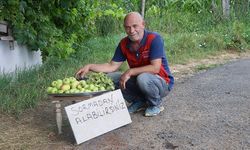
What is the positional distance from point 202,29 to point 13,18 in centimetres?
812

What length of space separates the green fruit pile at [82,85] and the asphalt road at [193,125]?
504mm

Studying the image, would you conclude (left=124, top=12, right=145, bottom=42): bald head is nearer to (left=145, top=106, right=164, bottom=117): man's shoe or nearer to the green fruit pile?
the green fruit pile

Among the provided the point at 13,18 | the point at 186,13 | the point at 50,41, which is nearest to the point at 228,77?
the point at 50,41

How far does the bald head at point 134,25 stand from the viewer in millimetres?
4477

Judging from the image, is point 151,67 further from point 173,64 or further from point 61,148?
point 173,64

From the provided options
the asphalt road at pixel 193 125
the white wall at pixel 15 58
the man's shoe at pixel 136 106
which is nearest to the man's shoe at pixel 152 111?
the asphalt road at pixel 193 125

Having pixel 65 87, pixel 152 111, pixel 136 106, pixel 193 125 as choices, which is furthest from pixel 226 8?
pixel 65 87

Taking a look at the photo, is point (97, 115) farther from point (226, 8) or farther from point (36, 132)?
point (226, 8)

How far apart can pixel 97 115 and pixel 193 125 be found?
114 cm

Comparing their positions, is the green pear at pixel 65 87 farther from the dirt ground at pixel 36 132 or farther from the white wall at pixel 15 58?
the white wall at pixel 15 58

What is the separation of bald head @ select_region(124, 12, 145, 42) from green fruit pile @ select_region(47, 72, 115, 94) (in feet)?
1.96

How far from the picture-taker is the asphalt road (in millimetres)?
3971

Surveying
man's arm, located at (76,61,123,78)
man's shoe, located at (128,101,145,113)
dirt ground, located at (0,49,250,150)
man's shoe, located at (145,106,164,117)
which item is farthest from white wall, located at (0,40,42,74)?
man's shoe, located at (145,106,164,117)

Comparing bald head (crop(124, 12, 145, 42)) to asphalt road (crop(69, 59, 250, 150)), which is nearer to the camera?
asphalt road (crop(69, 59, 250, 150))
